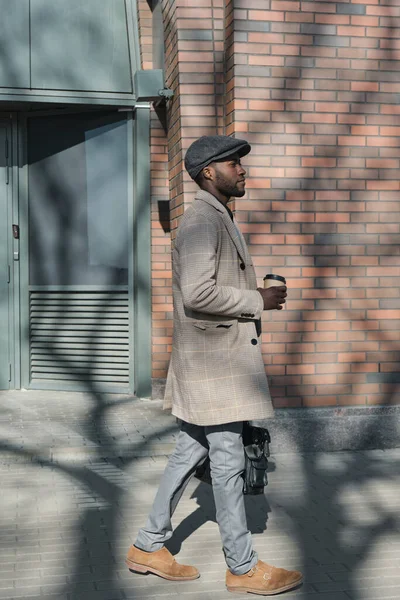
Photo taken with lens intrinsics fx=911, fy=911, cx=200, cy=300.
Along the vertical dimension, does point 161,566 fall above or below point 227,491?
below

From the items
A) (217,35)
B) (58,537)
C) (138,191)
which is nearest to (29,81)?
(138,191)

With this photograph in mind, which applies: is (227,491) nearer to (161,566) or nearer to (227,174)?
(161,566)

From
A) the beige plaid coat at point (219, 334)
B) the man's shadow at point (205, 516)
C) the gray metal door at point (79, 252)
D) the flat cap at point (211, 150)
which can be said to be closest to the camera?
the beige plaid coat at point (219, 334)

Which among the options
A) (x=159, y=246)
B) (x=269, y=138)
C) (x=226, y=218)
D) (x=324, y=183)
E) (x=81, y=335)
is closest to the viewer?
(x=226, y=218)

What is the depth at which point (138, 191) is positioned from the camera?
332 inches

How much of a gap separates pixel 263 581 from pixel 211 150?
1830mm

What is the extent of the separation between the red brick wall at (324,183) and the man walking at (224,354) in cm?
253

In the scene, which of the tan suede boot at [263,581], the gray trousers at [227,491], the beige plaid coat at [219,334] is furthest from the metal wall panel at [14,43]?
the tan suede boot at [263,581]

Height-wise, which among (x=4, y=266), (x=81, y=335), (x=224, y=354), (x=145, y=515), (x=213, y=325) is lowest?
(x=145, y=515)

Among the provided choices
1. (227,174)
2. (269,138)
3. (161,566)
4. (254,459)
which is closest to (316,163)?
(269,138)

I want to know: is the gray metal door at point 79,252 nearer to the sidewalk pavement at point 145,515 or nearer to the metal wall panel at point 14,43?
the metal wall panel at point 14,43

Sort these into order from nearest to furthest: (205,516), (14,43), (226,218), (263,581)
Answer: (263,581) < (226,218) < (205,516) < (14,43)

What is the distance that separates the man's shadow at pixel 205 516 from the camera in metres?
4.58

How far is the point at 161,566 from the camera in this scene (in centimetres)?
399
